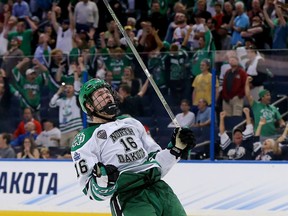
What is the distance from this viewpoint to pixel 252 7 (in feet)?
37.0

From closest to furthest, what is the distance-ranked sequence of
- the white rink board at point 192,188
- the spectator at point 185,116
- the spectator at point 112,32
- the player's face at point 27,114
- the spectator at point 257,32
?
1. the white rink board at point 192,188
2. the spectator at point 185,116
3. the player's face at point 27,114
4. the spectator at point 257,32
5. the spectator at point 112,32

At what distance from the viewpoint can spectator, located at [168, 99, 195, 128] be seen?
29.6 ft

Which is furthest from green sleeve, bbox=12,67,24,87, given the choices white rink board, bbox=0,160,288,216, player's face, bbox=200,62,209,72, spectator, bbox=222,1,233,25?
spectator, bbox=222,1,233,25

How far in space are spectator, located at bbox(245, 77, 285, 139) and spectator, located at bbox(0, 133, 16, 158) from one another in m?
2.69

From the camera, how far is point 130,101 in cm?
931

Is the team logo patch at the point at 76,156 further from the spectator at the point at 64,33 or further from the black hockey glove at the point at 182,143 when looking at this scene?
the spectator at the point at 64,33

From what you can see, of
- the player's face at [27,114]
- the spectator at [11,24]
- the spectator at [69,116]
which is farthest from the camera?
the spectator at [11,24]

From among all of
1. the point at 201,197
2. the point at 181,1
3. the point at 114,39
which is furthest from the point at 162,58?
the point at 181,1

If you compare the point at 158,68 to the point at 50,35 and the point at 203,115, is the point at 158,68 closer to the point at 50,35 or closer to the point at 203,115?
the point at 203,115

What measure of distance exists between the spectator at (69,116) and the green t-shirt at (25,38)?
2.63 m

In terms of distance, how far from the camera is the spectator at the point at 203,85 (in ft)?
29.5

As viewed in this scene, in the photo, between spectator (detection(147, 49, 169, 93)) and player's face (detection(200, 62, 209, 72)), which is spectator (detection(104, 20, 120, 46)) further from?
player's face (detection(200, 62, 209, 72))

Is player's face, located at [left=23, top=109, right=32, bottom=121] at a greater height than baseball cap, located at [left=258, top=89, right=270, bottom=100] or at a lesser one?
lesser

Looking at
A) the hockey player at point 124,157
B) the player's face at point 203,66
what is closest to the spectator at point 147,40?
the player's face at point 203,66
